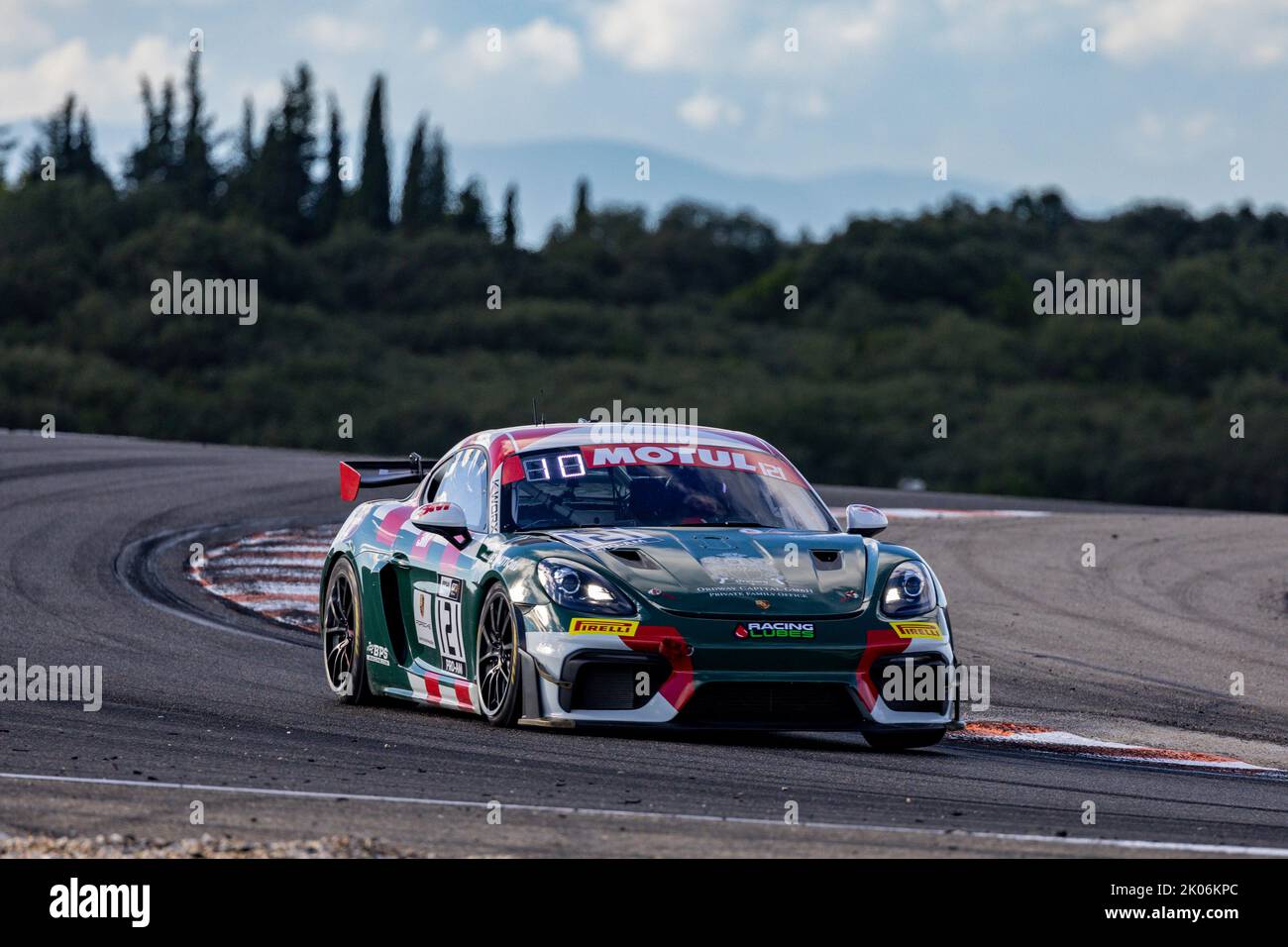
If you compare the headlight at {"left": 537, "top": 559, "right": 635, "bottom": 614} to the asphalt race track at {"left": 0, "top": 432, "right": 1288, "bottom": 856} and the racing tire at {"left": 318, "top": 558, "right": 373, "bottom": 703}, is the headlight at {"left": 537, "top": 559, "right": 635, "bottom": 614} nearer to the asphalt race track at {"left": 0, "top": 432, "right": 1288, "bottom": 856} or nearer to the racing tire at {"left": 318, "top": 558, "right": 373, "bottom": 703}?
the asphalt race track at {"left": 0, "top": 432, "right": 1288, "bottom": 856}

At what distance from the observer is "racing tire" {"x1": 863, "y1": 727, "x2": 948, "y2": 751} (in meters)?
8.30

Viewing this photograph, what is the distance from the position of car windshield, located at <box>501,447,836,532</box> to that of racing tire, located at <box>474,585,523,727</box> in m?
0.55

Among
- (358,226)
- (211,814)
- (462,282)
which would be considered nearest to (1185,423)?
(462,282)

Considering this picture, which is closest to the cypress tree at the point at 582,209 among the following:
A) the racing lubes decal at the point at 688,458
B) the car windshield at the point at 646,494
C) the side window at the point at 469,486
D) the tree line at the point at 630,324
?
the tree line at the point at 630,324

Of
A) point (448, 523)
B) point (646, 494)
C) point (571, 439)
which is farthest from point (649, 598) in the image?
point (571, 439)

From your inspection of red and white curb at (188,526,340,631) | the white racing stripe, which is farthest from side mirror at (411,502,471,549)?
the white racing stripe

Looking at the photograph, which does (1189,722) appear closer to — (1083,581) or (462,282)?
(1083,581)

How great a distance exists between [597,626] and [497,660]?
643mm

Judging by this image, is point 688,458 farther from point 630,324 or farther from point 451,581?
point 630,324

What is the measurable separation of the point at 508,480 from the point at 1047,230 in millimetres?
89979

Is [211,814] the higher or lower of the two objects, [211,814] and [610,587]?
the lower

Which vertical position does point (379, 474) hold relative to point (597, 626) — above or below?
above

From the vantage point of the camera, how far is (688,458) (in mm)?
9352

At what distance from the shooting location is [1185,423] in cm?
6612
